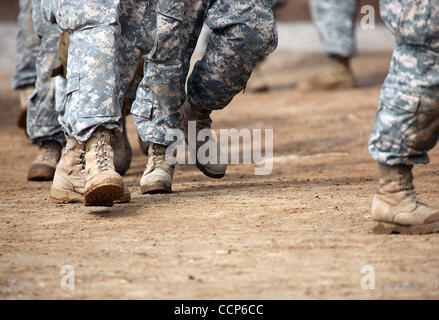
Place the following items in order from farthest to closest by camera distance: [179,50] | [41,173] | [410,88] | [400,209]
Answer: [41,173]
[179,50]
[400,209]
[410,88]

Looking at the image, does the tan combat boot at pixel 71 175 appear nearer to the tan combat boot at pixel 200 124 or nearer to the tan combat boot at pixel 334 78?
the tan combat boot at pixel 200 124

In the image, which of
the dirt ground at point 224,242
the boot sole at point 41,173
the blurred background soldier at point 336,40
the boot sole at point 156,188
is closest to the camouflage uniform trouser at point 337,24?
the blurred background soldier at point 336,40

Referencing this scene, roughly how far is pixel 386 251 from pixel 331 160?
2.17 meters

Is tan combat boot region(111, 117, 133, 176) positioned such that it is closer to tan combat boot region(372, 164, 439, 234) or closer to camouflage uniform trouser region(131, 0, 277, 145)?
camouflage uniform trouser region(131, 0, 277, 145)

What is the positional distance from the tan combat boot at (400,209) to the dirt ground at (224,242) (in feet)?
0.13

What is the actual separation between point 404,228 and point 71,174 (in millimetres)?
1306

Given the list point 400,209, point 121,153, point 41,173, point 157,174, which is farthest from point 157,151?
point 400,209

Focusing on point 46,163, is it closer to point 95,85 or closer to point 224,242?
point 95,85

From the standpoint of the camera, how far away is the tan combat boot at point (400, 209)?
222cm

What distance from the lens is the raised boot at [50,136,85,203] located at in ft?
9.24

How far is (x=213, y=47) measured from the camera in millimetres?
3166

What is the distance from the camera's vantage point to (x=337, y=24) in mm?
7316

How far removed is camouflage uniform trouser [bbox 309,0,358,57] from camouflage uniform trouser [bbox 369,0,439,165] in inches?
207

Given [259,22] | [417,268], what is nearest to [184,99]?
[259,22]
